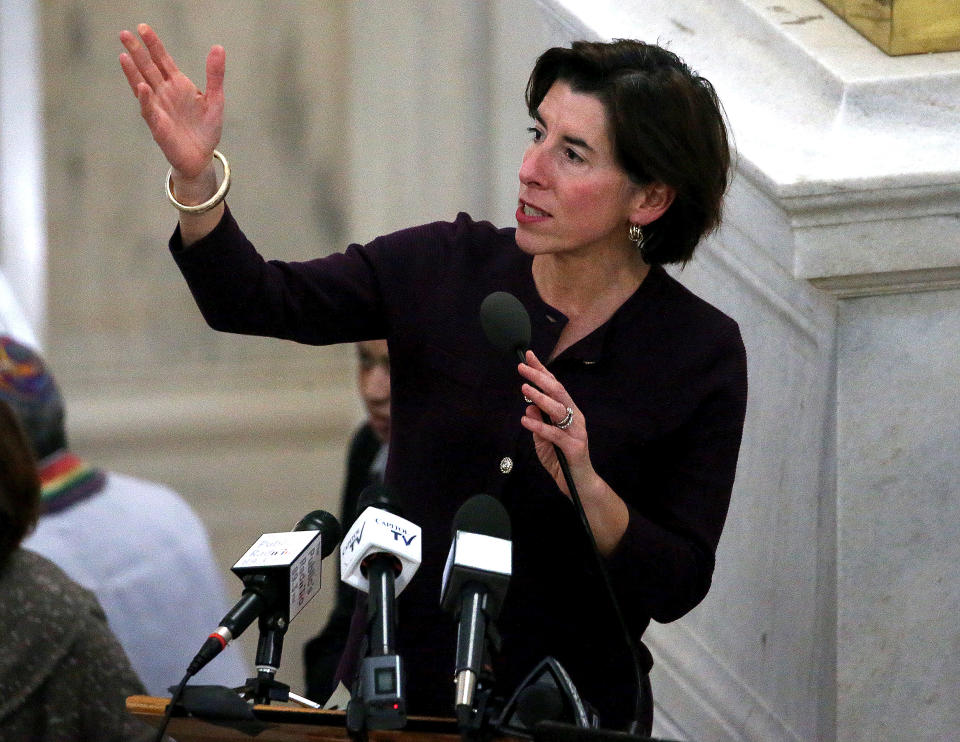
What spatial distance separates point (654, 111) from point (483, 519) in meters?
0.67

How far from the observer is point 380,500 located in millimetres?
1707

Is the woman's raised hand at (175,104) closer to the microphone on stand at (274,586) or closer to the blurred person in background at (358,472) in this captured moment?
the microphone on stand at (274,586)

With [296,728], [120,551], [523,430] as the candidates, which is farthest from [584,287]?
[120,551]

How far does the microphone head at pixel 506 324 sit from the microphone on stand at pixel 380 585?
21 centimetres

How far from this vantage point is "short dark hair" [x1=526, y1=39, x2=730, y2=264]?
6.75ft

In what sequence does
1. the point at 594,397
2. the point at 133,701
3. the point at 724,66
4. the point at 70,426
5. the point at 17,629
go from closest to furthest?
the point at 133,701
the point at 594,397
the point at 17,629
the point at 724,66
the point at 70,426

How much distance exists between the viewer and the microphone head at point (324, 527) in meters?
1.79

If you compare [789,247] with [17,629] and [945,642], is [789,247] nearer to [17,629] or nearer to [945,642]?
[945,642]

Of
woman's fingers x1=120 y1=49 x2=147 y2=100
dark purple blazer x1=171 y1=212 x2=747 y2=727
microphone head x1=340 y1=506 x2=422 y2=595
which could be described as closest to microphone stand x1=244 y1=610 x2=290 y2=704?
microphone head x1=340 y1=506 x2=422 y2=595

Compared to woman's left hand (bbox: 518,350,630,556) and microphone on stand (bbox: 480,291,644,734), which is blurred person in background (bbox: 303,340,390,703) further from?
microphone on stand (bbox: 480,291,644,734)

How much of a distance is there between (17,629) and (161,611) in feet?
2.34

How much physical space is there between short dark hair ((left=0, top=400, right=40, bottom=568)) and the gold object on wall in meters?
1.63

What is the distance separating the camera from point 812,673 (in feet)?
9.02

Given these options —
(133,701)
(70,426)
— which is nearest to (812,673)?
(133,701)
